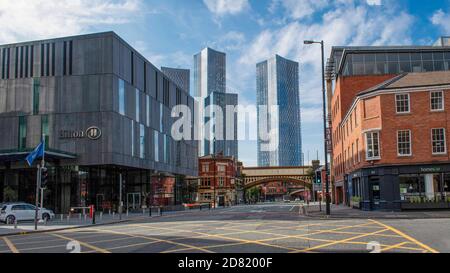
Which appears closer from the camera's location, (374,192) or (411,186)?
(411,186)

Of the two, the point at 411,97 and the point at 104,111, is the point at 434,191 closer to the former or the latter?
the point at 411,97

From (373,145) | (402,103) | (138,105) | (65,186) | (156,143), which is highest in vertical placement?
(138,105)

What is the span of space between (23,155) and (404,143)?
36.1 metres

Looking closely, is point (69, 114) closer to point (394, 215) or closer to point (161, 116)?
point (161, 116)

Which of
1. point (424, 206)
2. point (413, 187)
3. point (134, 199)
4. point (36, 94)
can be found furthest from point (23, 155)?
point (424, 206)

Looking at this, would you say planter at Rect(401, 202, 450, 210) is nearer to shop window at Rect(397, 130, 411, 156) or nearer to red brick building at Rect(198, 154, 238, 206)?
shop window at Rect(397, 130, 411, 156)

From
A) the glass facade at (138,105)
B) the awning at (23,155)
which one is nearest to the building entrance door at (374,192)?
the awning at (23,155)

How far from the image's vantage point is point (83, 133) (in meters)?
49.2

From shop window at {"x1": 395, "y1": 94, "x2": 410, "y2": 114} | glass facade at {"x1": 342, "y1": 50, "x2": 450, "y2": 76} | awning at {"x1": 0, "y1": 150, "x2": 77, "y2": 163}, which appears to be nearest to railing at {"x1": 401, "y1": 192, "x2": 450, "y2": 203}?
shop window at {"x1": 395, "y1": 94, "x2": 410, "y2": 114}

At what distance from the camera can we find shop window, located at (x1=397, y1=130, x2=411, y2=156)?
1375 inches

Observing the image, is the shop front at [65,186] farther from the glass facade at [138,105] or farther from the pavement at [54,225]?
the glass facade at [138,105]

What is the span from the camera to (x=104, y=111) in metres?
49.2

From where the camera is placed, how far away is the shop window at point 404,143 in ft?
115
